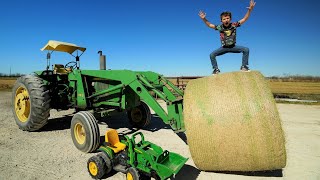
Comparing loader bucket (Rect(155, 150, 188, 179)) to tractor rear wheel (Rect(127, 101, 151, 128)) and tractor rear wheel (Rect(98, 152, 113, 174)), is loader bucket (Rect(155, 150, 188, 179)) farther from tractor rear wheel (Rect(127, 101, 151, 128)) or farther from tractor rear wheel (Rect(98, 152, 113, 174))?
tractor rear wheel (Rect(127, 101, 151, 128))

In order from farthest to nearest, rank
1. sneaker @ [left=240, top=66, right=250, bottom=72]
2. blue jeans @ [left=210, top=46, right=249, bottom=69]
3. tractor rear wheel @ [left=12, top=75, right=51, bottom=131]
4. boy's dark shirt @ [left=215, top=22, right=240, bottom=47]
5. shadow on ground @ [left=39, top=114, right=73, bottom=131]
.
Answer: shadow on ground @ [left=39, top=114, right=73, bottom=131] → tractor rear wheel @ [left=12, top=75, right=51, bottom=131] → boy's dark shirt @ [left=215, top=22, right=240, bottom=47] → blue jeans @ [left=210, top=46, right=249, bottom=69] → sneaker @ [left=240, top=66, right=250, bottom=72]

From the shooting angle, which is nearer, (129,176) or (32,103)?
(129,176)

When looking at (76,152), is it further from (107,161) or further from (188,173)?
(188,173)

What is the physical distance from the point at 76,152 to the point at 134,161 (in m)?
2.21

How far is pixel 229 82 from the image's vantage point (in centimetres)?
439

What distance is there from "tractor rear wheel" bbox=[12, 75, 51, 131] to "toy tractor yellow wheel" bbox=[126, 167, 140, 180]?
4.05m

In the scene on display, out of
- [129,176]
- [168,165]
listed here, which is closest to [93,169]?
[129,176]

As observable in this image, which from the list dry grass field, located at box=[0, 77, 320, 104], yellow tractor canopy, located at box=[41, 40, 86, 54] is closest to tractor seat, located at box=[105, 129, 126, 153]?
yellow tractor canopy, located at box=[41, 40, 86, 54]

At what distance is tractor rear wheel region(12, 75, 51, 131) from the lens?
7129 mm

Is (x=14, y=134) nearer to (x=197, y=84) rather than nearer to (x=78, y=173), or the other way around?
(x=78, y=173)

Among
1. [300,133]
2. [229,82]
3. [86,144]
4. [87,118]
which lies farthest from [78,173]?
[300,133]

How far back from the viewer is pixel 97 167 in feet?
14.7

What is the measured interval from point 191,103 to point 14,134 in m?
5.93

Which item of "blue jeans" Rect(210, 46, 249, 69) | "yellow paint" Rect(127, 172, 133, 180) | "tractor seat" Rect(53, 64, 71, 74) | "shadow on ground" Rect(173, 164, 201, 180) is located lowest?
"shadow on ground" Rect(173, 164, 201, 180)
